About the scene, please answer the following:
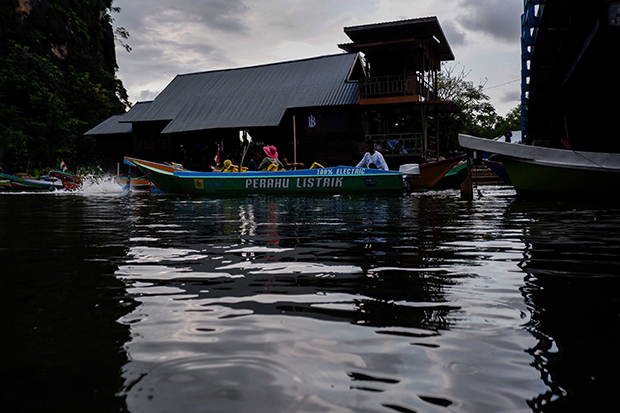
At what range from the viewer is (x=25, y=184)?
2380 cm

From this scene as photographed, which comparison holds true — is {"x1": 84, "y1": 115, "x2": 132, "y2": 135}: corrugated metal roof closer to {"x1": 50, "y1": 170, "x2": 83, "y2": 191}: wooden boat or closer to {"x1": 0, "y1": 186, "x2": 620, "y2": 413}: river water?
{"x1": 50, "y1": 170, "x2": 83, "y2": 191}: wooden boat

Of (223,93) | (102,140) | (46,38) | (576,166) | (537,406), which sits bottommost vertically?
(537,406)

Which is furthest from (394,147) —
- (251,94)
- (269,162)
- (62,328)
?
(62,328)

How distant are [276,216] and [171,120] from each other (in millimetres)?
19382

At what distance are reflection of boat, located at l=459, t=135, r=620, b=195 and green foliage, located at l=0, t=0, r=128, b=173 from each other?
Result: 2684 cm

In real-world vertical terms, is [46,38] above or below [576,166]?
above

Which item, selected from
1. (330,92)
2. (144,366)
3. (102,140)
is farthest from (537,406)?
(102,140)

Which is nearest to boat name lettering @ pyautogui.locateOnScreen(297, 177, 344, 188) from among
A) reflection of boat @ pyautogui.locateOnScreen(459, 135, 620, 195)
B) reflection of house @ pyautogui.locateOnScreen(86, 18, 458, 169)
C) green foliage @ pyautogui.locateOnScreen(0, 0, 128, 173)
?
reflection of boat @ pyautogui.locateOnScreen(459, 135, 620, 195)

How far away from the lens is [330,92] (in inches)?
867

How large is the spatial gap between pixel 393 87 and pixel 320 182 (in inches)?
314

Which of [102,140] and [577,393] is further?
[102,140]

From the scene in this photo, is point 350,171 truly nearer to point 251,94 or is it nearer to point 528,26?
point 528,26

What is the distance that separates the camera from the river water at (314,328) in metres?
1.41

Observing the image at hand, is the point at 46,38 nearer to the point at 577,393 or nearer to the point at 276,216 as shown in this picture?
the point at 276,216
